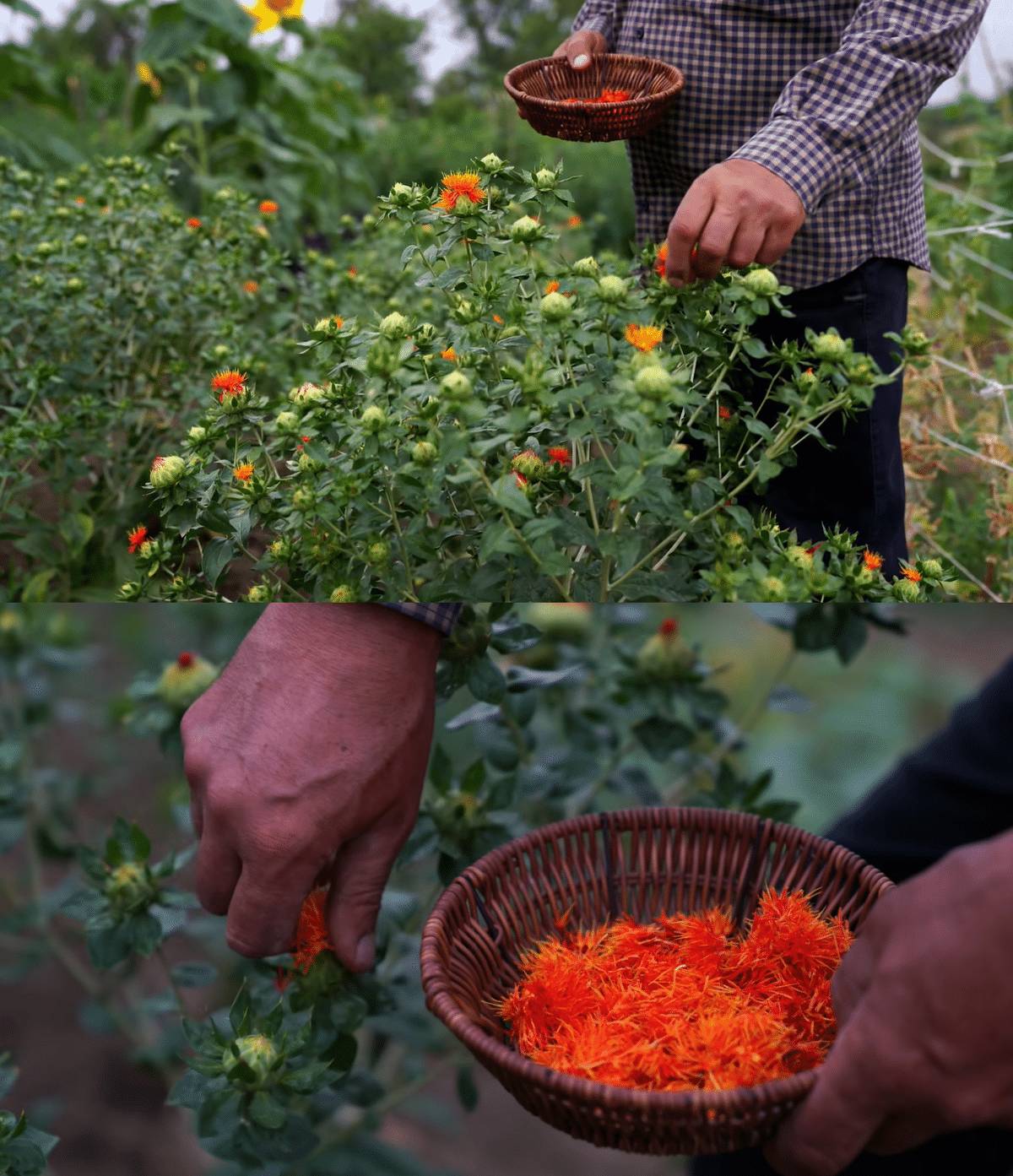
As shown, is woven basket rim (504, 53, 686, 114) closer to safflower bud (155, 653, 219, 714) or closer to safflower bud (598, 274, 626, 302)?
safflower bud (598, 274, 626, 302)

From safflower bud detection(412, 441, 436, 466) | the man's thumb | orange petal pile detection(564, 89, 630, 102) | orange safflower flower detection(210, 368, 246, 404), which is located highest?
orange petal pile detection(564, 89, 630, 102)

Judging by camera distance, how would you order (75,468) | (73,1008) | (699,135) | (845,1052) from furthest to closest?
1. (75,468)
2. (699,135)
3. (73,1008)
4. (845,1052)

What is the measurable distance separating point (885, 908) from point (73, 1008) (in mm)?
804

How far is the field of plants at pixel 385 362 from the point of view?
85 cm

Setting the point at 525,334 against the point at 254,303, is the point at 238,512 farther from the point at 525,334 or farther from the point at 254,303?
the point at 254,303

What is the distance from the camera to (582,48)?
1.18 m

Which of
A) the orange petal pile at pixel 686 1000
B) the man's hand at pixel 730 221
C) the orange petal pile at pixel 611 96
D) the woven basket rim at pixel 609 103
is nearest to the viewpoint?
the orange petal pile at pixel 686 1000

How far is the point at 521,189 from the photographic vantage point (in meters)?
0.99

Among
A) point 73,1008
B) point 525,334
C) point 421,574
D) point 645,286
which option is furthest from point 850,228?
point 73,1008

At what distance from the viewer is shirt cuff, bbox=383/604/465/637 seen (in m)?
0.85

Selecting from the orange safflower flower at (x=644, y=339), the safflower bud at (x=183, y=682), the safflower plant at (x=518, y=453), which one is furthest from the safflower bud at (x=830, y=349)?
the safflower bud at (x=183, y=682)

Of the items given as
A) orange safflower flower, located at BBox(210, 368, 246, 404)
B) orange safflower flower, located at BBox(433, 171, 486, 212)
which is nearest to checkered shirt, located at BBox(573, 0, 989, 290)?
orange safflower flower, located at BBox(433, 171, 486, 212)

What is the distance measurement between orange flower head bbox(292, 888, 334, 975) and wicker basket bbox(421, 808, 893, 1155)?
115 mm

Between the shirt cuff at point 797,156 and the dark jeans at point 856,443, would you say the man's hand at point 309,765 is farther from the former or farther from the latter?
the dark jeans at point 856,443
